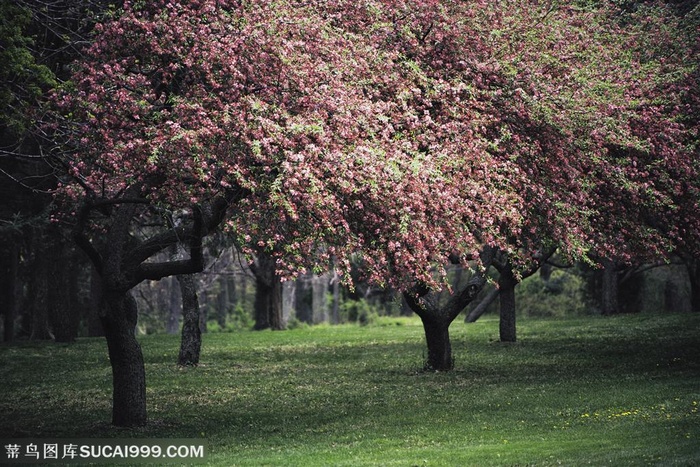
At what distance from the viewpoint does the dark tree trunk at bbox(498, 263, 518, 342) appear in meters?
40.0

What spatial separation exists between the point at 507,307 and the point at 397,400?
1627 centimetres

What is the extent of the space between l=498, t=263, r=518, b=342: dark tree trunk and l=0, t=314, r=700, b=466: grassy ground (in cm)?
99

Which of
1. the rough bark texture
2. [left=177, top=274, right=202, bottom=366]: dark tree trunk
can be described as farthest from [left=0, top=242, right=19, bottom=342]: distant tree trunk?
the rough bark texture

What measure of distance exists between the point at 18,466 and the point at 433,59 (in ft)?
47.7

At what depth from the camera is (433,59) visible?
25719 millimetres

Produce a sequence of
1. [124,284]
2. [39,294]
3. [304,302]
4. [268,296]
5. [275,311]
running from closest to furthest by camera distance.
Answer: [124,284], [39,294], [268,296], [275,311], [304,302]

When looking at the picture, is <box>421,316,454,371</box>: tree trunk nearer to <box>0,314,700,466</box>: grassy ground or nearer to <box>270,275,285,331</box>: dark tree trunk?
<box>0,314,700,466</box>: grassy ground

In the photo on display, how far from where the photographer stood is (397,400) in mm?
25094

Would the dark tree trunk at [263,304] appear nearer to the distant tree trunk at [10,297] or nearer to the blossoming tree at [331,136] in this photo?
the distant tree trunk at [10,297]

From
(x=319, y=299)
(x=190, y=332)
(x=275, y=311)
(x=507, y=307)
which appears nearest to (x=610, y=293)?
(x=507, y=307)

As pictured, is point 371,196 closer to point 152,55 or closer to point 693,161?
point 152,55

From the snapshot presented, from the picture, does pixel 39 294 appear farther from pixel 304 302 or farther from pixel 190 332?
pixel 304 302

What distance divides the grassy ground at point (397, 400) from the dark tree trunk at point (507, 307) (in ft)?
3.26

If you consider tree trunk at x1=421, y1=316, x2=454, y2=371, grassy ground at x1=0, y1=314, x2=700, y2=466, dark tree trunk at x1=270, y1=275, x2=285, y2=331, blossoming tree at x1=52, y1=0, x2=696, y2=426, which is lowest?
grassy ground at x1=0, y1=314, x2=700, y2=466
